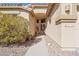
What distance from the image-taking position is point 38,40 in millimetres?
4273

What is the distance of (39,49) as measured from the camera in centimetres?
414

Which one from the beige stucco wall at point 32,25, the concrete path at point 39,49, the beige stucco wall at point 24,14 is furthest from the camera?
the beige stucco wall at point 24,14

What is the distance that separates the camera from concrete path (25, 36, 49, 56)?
3.95m

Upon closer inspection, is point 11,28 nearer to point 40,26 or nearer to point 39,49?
point 40,26

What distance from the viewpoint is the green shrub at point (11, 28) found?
167 inches

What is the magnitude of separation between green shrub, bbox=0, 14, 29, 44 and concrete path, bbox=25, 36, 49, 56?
460 mm

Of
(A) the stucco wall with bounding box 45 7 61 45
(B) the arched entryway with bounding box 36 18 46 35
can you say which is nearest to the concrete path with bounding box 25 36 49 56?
(B) the arched entryway with bounding box 36 18 46 35

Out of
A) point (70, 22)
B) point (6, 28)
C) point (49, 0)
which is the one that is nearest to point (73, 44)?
point (70, 22)

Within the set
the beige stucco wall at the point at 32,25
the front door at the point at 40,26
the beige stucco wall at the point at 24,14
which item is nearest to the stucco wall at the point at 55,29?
the front door at the point at 40,26

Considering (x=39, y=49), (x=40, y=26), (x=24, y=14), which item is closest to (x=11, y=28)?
(x=24, y=14)

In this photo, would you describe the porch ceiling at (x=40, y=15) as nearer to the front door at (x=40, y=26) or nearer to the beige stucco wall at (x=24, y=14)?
the front door at (x=40, y=26)

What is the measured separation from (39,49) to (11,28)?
1014 mm

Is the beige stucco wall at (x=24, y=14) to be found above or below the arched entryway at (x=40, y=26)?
above

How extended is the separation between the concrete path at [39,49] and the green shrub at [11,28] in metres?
0.46
